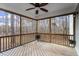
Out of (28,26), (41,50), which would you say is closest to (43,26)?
(28,26)

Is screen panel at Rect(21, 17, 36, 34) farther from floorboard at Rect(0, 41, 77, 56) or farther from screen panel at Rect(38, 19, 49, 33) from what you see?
floorboard at Rect(0, 41, 77, 56)

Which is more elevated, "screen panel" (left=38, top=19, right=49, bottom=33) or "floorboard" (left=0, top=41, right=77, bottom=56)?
"screen panel" (left=38, top=19, right=49, bottom=33)

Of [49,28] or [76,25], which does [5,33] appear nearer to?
[49,28]

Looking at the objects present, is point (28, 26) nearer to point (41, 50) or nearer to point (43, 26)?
point (43, 26)

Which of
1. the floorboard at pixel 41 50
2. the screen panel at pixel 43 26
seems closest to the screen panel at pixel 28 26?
the screen panel at pixel 43 26

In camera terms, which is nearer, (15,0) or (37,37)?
(15,0)

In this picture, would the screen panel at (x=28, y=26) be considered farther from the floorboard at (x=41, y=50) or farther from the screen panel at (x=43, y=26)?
the floorboard at (x=41, y=50)

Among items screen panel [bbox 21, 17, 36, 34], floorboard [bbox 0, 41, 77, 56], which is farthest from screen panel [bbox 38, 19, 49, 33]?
floorboard [bbox 0, 41, 77, 56]

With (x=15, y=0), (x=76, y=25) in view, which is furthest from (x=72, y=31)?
(x=15, y=0)

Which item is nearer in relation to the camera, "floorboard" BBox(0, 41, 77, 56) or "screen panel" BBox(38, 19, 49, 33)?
"floorboard" BBox(0, 41, 77, 56)

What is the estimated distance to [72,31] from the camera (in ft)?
11.7

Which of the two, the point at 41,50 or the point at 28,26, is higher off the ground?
the point at 28,26

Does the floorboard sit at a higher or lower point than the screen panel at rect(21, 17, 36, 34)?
lower

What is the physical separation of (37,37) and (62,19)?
937mm
